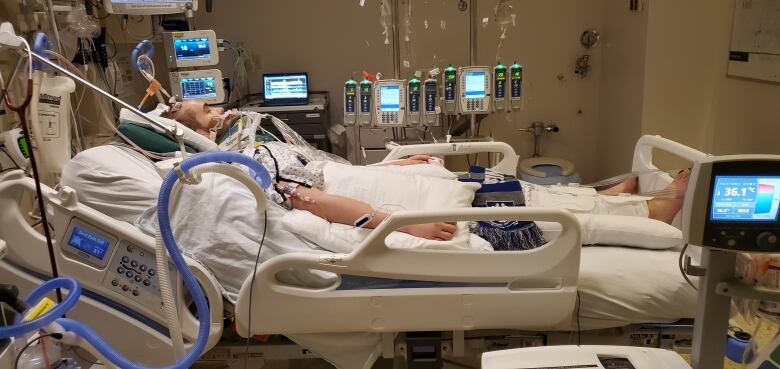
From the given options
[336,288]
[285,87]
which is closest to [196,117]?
[336,288]

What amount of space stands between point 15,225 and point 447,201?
137 cm

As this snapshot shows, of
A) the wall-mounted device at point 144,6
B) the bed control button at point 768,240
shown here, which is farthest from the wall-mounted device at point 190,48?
the bed control button at point 768,240

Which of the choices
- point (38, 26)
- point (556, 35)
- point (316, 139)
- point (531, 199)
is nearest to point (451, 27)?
point (556, 35)

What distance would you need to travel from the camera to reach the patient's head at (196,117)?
7.54 ft

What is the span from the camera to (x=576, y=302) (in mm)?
1667

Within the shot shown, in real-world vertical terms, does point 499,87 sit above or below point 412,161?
above

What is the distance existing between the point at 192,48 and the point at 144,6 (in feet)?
1.00

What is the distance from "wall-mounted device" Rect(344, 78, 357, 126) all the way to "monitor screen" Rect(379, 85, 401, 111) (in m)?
0.16

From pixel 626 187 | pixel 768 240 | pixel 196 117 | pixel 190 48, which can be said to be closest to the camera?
pixel 768 240

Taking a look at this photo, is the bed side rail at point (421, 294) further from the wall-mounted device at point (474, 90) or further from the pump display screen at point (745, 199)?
the wall-mounted device at point (474, 90)

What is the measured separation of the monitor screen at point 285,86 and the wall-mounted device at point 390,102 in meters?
0.90

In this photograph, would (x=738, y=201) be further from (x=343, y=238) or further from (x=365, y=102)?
(x=365, y=102)

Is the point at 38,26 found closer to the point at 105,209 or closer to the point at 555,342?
the point at 105,209

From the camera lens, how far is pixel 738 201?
109cm
